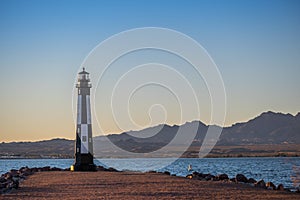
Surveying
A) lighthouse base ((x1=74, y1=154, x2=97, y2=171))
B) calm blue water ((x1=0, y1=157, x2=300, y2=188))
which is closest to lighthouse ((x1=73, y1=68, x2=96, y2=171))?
lighthouse base ((x1=74, y1=154, x2=97, y2=171))

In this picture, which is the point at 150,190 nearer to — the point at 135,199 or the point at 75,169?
the point at 135,199

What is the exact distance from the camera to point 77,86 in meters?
43.1

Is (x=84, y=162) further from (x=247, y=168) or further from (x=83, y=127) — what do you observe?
(x=247, y=168)

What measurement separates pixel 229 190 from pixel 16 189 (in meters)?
9.78

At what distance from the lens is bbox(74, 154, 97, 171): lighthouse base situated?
43.2 metres

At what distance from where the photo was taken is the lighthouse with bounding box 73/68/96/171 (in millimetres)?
42216

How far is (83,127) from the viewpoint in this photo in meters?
42.3

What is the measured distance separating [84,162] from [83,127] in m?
2.88

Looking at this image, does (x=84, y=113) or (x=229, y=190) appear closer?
(x=229, y=190)

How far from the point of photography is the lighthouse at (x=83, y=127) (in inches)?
1662

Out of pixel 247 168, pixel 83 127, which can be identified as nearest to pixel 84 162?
pixel 83 127

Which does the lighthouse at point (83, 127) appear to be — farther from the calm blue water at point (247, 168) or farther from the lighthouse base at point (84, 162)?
the calm blue water at point (247, 168)

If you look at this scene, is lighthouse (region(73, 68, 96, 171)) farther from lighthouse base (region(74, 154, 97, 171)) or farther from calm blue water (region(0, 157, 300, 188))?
calm blue water (region(0, 157, 300, 188))

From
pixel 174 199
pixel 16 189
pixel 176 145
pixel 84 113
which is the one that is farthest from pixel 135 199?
pixel 176 145
